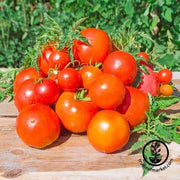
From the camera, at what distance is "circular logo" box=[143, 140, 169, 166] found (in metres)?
0.92

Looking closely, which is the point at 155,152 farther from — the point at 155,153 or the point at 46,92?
the point at 46,92

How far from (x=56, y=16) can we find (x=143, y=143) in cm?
184

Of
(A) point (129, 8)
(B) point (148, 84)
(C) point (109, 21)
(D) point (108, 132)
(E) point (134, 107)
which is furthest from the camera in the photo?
(C) point (109, 21)

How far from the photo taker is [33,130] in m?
0.94

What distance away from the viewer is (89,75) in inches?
41.6

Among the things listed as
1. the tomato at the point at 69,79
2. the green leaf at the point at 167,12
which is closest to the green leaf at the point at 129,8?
the green leaf at the point at 167,12

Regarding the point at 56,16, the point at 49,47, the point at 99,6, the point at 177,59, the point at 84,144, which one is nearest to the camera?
the point at 84,144

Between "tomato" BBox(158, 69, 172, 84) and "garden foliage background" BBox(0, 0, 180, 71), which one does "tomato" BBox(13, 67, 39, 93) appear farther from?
"garden foliage background" BBox(0, 0, 180, 71)

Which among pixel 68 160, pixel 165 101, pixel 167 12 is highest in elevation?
pixel 167 12

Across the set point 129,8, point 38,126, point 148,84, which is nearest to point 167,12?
point 129,8

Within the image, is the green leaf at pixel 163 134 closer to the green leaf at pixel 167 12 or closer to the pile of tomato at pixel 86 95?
the pile of tomato at pixel 86 95

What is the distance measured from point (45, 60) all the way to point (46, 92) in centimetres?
17

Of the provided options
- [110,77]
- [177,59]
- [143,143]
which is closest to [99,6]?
[177,59]

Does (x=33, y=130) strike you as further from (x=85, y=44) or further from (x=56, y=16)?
(x=56, y=16)
